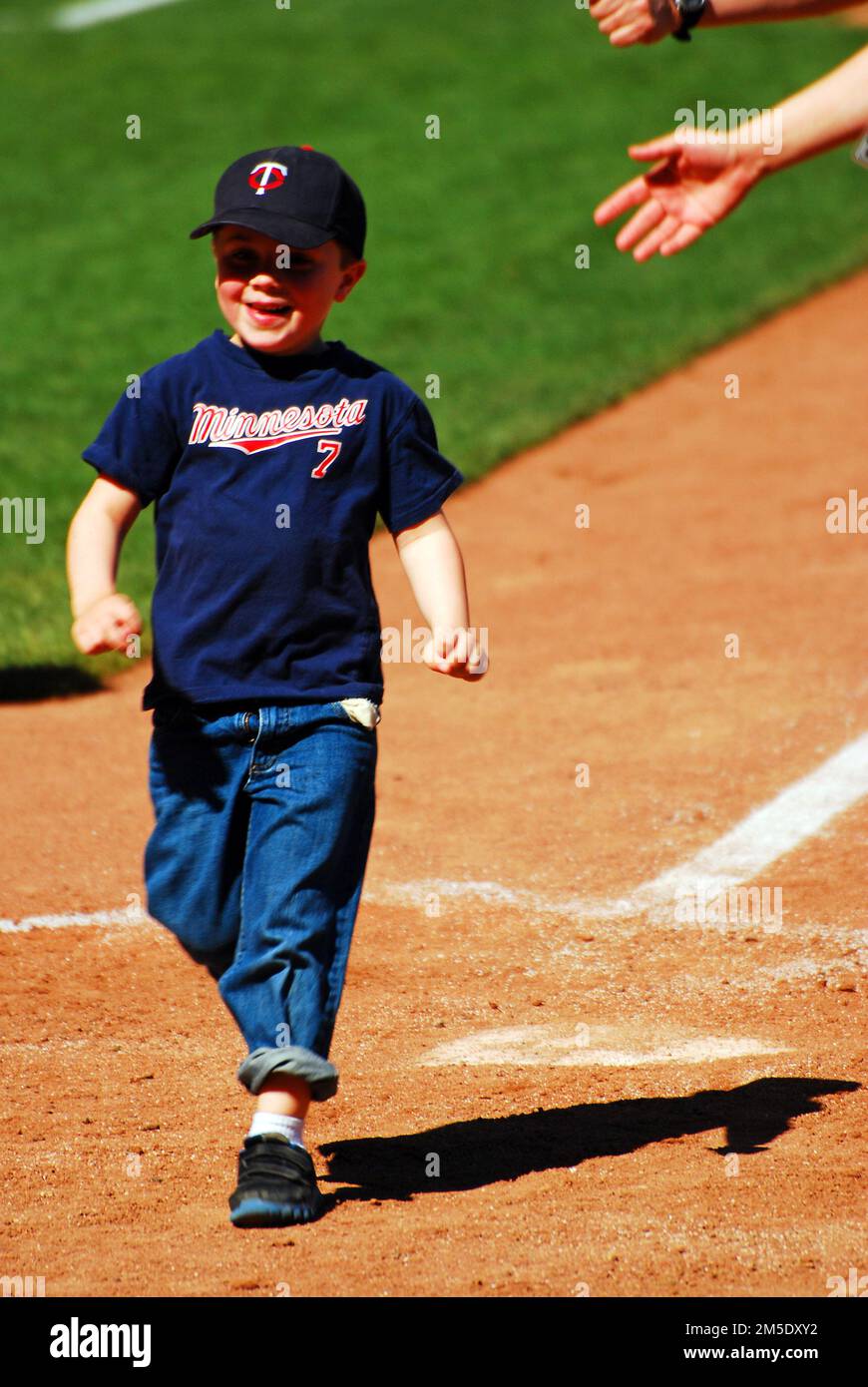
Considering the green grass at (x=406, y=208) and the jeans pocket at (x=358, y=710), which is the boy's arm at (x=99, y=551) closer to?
the jeans pocket at (x=358, y=710)

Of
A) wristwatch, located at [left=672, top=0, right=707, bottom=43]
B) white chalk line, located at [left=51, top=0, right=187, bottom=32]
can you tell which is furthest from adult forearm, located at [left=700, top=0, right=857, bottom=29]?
white chalk line, located at [left=51, top=0, right=187, bottom=32]

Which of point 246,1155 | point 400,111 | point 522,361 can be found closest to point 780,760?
point 246,1155

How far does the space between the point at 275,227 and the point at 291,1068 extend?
1.59m

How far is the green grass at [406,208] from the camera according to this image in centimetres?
1155

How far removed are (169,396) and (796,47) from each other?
1801 cm

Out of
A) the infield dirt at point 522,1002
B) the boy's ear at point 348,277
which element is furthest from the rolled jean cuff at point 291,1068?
the boy's ear at point 348,277

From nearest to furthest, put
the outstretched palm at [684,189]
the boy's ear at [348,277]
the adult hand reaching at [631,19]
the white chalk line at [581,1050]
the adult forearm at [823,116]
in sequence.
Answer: the adult forearm at [823,116] < the outstretched palm at [684,189] < the adult hand reaching at [631,19] < the boy's ear at [348,277] < the white chalk line at [581,1050]

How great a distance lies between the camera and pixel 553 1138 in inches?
149

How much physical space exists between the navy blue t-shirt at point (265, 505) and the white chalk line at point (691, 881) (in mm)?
1693

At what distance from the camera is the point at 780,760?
6066 mm

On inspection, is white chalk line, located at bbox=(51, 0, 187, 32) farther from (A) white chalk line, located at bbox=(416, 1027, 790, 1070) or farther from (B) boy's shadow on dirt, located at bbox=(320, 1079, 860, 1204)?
(B) boy's shadow on dirt, located at bbox=(320, 1079, 860, 1204)

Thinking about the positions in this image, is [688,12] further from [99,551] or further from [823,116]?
[99,551]

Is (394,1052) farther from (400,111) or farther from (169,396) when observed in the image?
(400,111)

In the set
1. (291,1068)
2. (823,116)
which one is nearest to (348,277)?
(823,116)
